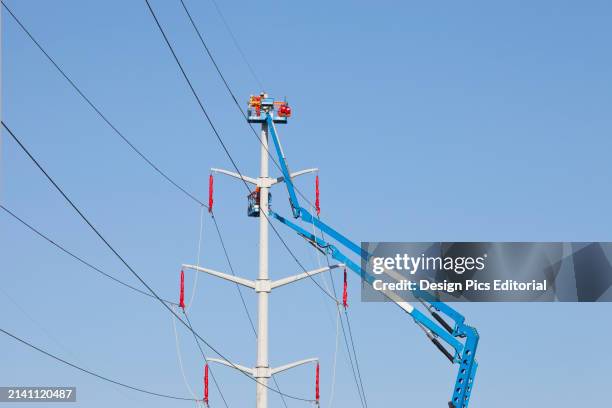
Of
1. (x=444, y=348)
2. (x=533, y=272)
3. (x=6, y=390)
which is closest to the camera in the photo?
(x=6, y=390)

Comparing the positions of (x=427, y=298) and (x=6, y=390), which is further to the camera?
(x=427, y=298)

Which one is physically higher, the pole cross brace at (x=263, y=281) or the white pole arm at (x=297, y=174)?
the white pole arm at (x=297, y=174)

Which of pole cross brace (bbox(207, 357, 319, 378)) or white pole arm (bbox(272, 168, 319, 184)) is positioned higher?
white pole arm (bbox(272, 168, 319, 184))

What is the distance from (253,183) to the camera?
58.6m

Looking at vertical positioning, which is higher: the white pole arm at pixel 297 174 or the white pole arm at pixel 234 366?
the white pole arm at pixel 297 174

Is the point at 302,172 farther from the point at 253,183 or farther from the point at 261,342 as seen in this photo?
the point at 261,342

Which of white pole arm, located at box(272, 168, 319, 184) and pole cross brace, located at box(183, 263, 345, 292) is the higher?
white pole arm, located at box(272, 168, 319, 184)

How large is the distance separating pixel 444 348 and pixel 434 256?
11.1m

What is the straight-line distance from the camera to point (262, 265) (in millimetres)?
58156

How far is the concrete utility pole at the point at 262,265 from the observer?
56938 mm

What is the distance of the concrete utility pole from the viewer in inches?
2242

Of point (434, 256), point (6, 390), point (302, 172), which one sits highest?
point (302, 172)

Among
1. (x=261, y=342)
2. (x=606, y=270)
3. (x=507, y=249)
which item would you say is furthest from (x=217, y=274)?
(x=606, y=270)

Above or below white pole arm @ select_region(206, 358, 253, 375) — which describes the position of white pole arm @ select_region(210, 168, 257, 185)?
above
